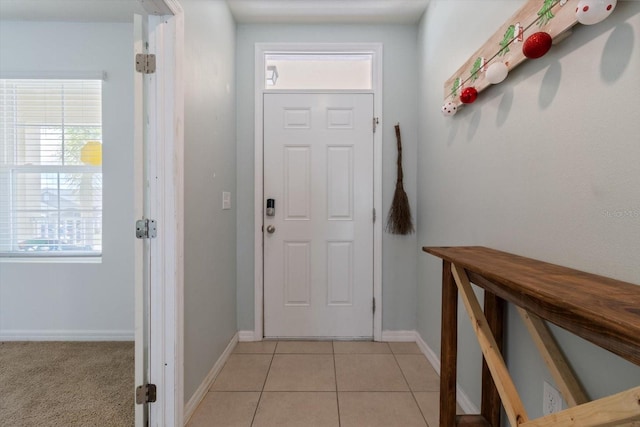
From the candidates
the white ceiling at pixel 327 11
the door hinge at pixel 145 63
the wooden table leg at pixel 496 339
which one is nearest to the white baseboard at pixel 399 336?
the wooden table leg at pixel 496 339

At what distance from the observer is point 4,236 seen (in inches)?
92.3

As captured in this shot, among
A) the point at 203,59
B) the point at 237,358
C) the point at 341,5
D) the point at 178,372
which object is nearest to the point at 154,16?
the point at 203,59

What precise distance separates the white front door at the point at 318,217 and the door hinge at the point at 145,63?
3.63ft

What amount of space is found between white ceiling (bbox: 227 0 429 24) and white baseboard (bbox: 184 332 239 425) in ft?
8.37

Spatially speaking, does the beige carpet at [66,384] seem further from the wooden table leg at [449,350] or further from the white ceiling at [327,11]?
the white ceiling at [327,11]

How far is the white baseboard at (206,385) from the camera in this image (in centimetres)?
147

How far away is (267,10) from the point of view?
86.0 inches

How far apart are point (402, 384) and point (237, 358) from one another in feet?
3.82

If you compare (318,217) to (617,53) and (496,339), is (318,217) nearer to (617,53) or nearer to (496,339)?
(496,339)

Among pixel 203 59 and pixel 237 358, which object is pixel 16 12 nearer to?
pixel 203 59

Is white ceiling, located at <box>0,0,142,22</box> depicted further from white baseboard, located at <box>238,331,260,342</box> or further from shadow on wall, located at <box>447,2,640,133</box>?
white baseboard, located at <box>238,331,260,342</box>

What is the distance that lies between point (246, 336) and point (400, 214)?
1611 millimetres

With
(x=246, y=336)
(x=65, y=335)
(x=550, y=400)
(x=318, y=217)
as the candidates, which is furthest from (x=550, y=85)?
(x=65, y=335)

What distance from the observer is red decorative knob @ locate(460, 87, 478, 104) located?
1.35 meters
